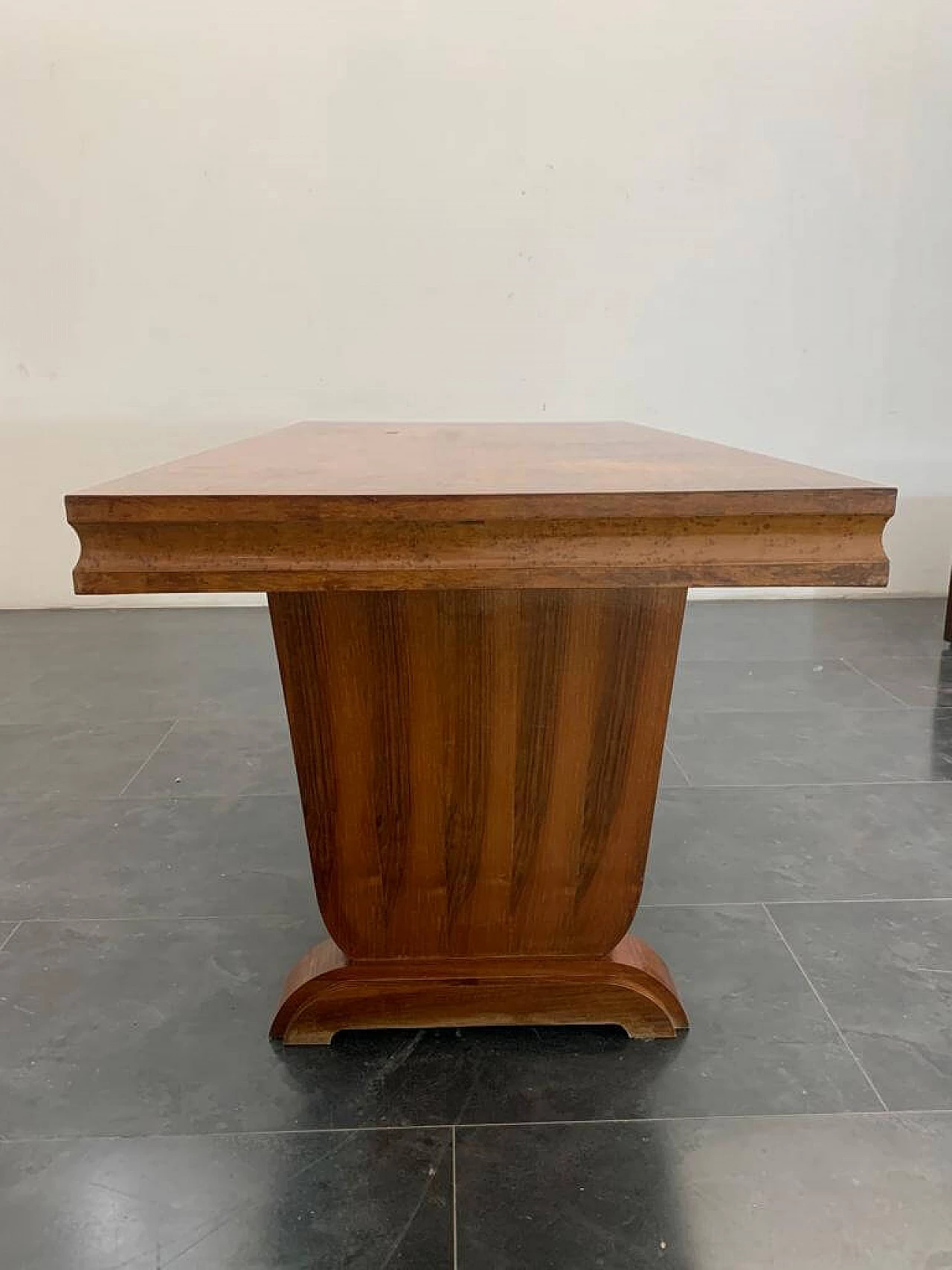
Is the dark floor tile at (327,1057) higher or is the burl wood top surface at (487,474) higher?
the burl wood top surface at (487,474)

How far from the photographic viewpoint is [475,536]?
2.64 feet

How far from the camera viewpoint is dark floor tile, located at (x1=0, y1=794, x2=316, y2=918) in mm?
1455

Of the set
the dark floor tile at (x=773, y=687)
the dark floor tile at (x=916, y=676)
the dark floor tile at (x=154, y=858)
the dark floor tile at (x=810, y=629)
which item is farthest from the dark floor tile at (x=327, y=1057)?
the dark floor tile at (x=810, y=629)

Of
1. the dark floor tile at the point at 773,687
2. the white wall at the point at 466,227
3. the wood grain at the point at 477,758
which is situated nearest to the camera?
the wood grain at the point at 477,758

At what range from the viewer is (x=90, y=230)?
9.30ft

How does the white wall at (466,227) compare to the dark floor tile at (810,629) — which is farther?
the white wall at (466,227)

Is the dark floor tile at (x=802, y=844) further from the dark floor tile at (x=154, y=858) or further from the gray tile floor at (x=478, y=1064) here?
the dark floor tile at (x=154, y=858)

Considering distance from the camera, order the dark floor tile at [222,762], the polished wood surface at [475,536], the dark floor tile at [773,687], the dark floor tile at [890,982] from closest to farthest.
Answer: the polished wood surface at [475,536] < the dark floor tile at [890,982] < the dark floor tile at [222,762] < the dark floor tile at [773,687]

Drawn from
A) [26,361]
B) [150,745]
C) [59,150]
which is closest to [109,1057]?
[150,745]

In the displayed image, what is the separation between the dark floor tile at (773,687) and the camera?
2.22m

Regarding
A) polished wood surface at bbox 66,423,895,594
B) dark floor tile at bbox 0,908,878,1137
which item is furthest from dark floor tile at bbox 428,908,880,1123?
polished wood surface at bbox 66,423,895,594

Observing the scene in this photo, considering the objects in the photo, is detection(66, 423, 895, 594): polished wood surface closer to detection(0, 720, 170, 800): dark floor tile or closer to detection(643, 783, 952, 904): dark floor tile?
detection(643, 783, 952, 904): dark floor tile

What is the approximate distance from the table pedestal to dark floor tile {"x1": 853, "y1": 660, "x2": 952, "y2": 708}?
1348 millimetres

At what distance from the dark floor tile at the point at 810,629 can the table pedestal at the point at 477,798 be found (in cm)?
152
